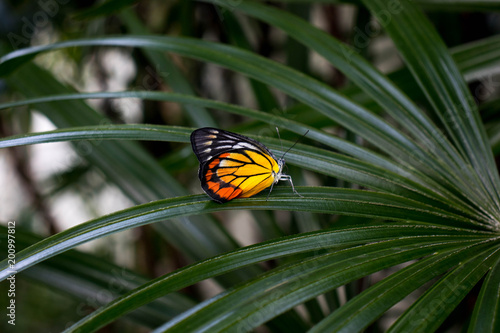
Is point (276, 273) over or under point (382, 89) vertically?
under

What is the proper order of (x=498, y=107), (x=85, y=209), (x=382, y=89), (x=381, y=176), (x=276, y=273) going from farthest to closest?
(x=85, y=209)
(x=498, y=107)
(x=382, y=89)
(x=381, y=176)
(x=276, y=273)

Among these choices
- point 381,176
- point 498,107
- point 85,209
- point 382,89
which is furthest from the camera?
point 85,209

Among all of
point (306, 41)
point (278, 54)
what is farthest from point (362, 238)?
point (278, 54)

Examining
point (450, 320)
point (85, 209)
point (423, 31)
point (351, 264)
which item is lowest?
point (450, 320)

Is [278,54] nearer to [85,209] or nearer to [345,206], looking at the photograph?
[85,209]

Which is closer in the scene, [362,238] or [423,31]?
[362,238]
